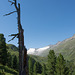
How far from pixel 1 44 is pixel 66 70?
27.9 m

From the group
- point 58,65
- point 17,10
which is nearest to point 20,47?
point 17,10

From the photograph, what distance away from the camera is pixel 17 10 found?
7.50 meters

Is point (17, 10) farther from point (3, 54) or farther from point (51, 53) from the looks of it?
point (3, 54)

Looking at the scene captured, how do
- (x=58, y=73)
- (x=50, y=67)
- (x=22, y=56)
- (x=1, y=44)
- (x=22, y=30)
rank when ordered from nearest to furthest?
(x=22, y=56) < (x=22, y=30) < (x=58, y=73) < (x=50, y=67) < (x=1, y=44)

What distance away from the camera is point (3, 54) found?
145 feet

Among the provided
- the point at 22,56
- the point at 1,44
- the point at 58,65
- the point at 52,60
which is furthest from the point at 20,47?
the point at 1,44

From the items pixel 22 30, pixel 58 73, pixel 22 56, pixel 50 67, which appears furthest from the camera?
pixel 50 67

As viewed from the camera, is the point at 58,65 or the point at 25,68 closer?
the point at 25,68

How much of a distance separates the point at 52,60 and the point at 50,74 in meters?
5.56

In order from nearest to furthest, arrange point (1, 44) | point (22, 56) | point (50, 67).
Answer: point (22, 56) → point (50, 67) → point (1, 44)

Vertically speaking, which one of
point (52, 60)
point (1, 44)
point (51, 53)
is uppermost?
point (1, 44)

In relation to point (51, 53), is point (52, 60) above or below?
below

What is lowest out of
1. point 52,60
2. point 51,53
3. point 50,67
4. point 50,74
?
point 50,74

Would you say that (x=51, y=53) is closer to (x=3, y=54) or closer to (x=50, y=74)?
(x=50, y=74)
